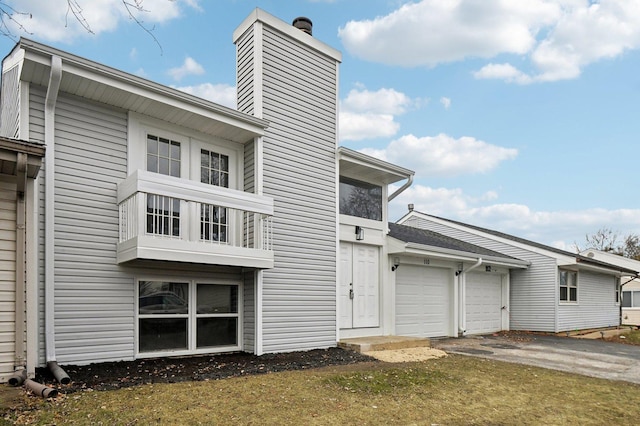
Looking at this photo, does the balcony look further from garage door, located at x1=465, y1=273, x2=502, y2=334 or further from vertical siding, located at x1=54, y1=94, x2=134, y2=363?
garage door, located at x1=465, y1=273, x2=502, y2=334

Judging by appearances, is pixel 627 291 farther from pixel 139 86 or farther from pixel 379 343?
pixel 139 86

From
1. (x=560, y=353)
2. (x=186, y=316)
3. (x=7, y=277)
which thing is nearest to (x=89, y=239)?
(x=7, y=277)

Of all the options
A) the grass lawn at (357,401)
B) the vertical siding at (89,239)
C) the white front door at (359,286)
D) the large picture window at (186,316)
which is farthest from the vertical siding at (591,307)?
the vertical siding at (89,239)

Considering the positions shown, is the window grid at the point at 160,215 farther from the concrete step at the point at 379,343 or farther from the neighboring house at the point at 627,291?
the neighboring house at the point at 627,291

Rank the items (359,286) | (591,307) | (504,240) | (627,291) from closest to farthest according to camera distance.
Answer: (359,286) < (504,240) < (591,307) < (627,291)

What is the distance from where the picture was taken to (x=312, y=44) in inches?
379

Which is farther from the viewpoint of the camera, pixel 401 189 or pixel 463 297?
pixel 463 297

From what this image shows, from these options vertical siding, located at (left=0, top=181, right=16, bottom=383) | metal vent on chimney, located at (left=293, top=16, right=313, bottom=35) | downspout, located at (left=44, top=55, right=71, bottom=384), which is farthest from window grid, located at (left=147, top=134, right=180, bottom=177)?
metal vent on chimney, located at (left=293, top=16, right=313, bottom=35)

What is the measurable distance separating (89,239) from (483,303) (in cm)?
1223

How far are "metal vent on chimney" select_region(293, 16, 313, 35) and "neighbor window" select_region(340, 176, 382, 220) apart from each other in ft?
11.4

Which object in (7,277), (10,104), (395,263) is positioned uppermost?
(10,104)

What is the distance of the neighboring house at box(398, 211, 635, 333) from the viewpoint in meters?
15.2

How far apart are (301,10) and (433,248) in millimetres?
6771

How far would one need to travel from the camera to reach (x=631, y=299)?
76.7ft
